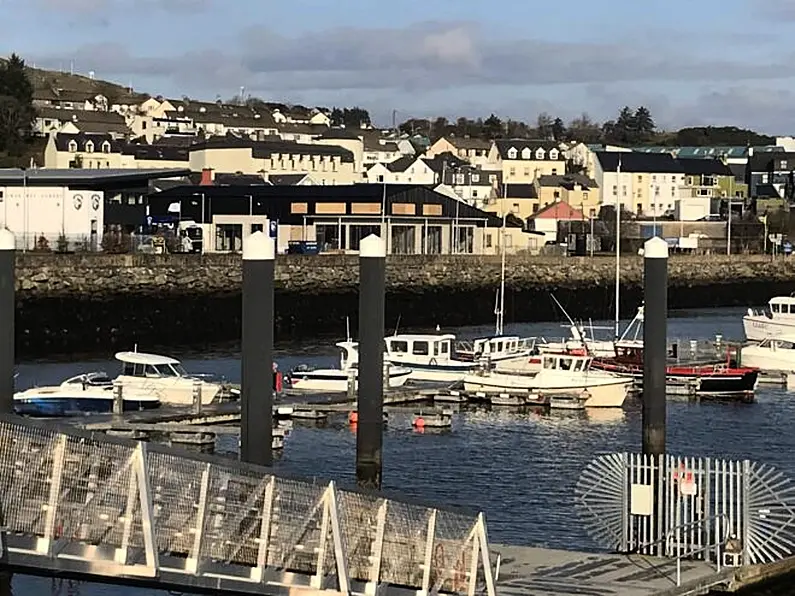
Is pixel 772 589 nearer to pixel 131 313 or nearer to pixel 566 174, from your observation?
pixel 131 313

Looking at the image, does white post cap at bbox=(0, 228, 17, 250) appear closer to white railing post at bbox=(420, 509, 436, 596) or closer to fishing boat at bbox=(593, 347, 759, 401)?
white railing post at bbox=(420, 509, 436, 596)

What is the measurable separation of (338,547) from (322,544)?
0.70 ft

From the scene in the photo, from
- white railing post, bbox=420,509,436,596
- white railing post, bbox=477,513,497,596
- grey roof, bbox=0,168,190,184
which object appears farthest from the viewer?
grey roof, bbox=0,168,190,184

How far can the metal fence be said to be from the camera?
51.3 ft

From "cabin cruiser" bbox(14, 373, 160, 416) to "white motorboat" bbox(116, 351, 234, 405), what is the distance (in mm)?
392

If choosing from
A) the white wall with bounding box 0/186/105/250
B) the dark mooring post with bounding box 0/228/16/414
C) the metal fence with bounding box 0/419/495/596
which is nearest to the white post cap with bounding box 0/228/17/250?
the dark mooring post with bounding box 0/228/16/414

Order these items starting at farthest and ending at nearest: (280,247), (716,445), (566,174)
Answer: (566,174)
(280,247)
(716,445)

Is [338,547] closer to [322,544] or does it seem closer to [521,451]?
[322,544]

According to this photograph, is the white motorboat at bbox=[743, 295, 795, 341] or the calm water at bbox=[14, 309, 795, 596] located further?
the white motorboat at bbox=[743, 295, 795, 341]

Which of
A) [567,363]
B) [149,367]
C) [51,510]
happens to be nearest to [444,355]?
[567,363]

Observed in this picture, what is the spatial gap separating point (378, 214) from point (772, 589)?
248ft

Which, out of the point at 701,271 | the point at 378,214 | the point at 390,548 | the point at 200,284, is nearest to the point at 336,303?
the point at 200,284

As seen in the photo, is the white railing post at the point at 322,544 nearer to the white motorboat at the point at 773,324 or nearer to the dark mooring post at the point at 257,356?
the dark mooring post at the point at 257,356

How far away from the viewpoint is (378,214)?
9631 centimetres
